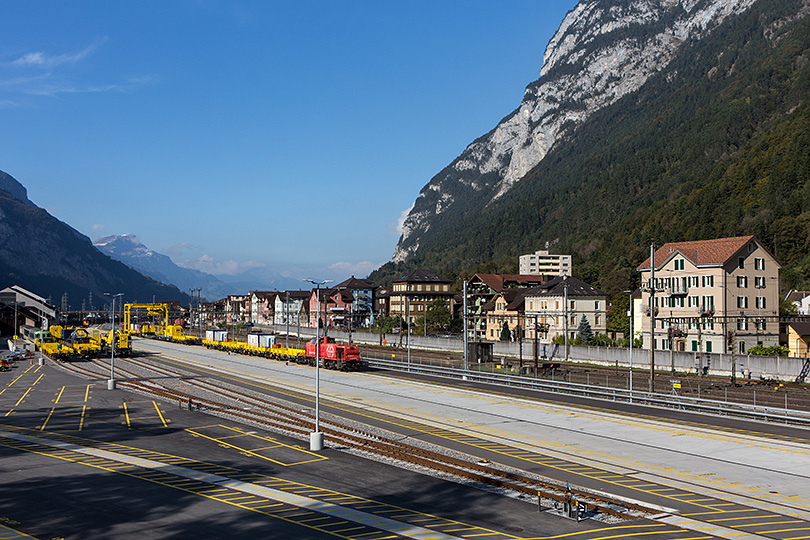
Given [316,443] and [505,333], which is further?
[505,333]

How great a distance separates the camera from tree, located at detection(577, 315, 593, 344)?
10438cm

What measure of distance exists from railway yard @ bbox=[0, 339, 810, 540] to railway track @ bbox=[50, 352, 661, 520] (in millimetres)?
111

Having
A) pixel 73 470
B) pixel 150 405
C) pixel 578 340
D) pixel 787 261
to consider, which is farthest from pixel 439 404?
pixel 787 261

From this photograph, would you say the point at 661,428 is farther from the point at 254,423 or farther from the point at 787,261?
the point at 787,261

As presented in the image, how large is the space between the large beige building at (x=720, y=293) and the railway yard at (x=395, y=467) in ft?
85.3

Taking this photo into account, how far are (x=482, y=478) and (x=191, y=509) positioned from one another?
1109 centimetres

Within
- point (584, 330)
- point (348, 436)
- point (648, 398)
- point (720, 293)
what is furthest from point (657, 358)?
point (348, 436)

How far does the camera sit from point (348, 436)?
37.2m

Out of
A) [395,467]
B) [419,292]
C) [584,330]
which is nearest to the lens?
[395,467]

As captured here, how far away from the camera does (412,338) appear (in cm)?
11106

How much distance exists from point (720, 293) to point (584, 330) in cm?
2774

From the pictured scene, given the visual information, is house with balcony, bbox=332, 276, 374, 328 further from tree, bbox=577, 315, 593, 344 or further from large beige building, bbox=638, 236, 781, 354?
large beige building, bbox=638, 236, 781, 354

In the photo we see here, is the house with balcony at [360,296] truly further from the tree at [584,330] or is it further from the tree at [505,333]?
the tree at [584,330]

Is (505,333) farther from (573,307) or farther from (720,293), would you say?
(720,293)
